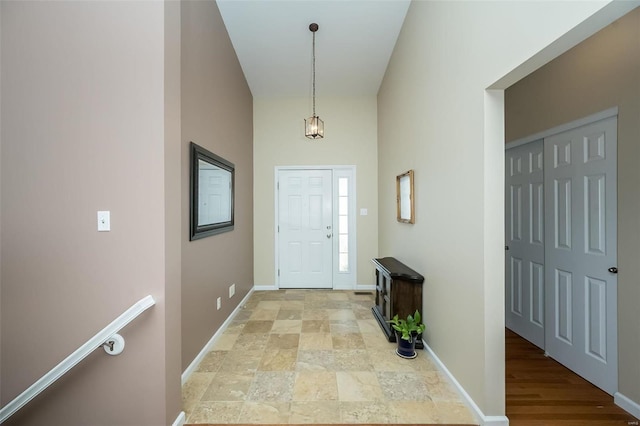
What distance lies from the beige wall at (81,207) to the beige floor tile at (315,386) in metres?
0.80

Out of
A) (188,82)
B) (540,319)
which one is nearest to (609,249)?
(540,319)

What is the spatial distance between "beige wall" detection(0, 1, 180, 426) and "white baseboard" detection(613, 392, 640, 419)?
2.80 m

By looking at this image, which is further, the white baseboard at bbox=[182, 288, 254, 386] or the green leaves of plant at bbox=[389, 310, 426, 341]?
the green leaves of plant at bbox=[389, 310, 426, 341]

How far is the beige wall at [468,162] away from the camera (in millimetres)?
1268

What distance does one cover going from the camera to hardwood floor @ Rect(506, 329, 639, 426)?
61.8 inches

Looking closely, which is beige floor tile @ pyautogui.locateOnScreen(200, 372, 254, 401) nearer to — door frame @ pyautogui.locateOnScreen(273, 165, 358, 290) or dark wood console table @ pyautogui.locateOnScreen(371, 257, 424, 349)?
dark wood console table @ pyautogui.locateOnScreen(371, 257, 424, 349)

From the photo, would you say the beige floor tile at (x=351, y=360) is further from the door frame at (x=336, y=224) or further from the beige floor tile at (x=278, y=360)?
the door frame at (x=336, y=224)

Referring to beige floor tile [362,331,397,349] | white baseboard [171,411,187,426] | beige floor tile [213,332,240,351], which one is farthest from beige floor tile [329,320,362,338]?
white baseboard [171,411,187,426]

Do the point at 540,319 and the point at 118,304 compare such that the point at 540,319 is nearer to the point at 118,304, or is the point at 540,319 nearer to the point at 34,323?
the point at 118,304

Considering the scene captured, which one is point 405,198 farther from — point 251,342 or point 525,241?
point 251,342

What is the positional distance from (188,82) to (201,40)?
23.0 inches

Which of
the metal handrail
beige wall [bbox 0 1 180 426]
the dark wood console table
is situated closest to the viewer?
the metal handrail

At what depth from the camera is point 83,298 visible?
4.60 ft

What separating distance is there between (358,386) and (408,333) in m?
0.63
